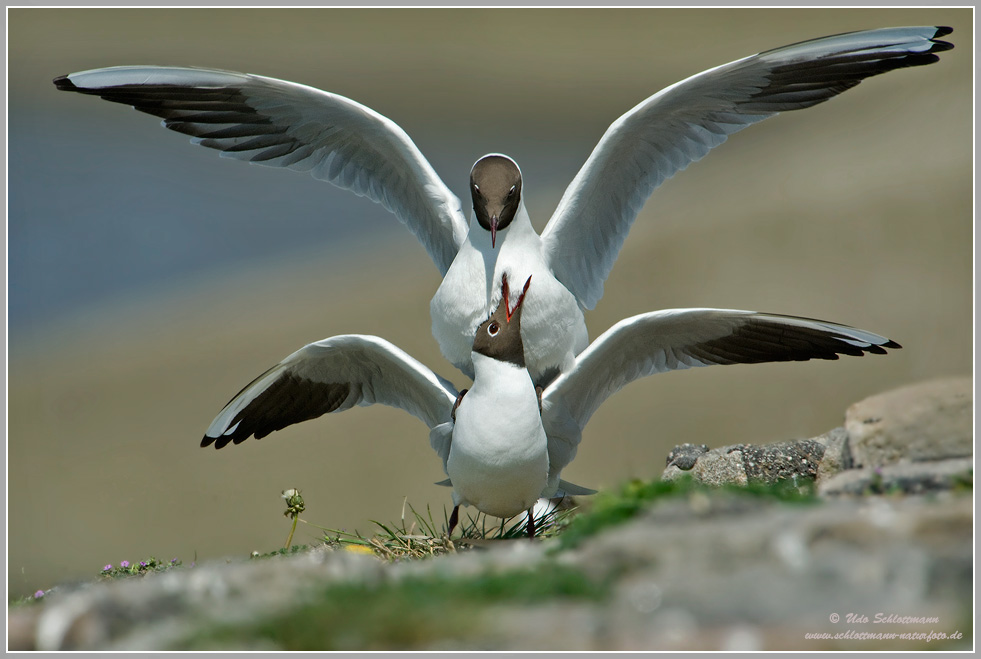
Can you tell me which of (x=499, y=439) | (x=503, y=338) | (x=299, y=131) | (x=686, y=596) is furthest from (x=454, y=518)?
(x=686, y=596)

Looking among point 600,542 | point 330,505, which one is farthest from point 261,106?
point 330,505

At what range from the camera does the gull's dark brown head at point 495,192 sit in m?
5.04

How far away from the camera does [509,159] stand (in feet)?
→ 17.4

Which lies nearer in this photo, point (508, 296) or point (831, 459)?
point (508, 296)

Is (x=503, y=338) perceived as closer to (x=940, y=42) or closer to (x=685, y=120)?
(x=685, y=120)

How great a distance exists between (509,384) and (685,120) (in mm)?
2066

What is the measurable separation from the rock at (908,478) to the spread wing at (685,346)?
5.76 ft

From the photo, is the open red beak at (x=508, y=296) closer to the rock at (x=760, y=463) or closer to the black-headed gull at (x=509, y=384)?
the black-headed gull at (x=509, y=384)

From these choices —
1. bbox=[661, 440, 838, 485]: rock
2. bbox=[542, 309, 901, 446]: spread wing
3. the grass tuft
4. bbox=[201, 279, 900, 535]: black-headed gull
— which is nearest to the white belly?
bbox=[201, 279, 900, 535]: black-headed gull

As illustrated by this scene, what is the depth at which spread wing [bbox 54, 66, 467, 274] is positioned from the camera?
18.0ft

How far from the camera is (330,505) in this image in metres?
12.8

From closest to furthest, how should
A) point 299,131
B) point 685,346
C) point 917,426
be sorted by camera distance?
point 917,426
point 685,346
point 299,131

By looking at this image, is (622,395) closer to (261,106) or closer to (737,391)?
(737,391)

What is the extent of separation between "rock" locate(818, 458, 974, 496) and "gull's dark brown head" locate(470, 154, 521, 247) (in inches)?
90.5
